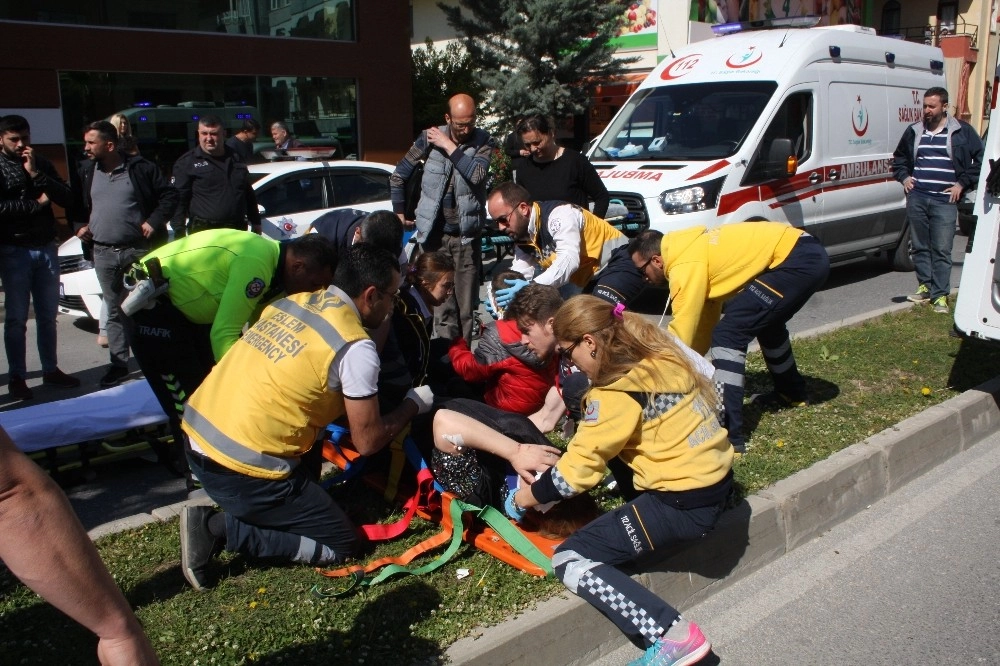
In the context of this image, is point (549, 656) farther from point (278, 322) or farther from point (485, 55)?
point (485, 55)

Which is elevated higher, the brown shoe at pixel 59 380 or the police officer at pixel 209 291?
the police officer at pixel 209 291

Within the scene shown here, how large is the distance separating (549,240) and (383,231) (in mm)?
1322

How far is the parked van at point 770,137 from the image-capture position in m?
9.16

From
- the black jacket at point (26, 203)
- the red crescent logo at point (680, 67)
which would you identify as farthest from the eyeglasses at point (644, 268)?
the red crescent logo at point (680, 67)

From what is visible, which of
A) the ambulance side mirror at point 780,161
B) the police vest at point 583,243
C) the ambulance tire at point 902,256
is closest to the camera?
the police vest at point 583,243

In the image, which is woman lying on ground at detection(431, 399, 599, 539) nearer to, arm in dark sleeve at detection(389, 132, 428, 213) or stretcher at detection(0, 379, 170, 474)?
stretcher at detection(0, 379, 170, 474)

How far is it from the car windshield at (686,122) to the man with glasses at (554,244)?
3696 mm

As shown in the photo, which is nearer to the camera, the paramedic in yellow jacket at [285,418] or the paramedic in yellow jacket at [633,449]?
the paramedic in yellow jacket at [633,449]

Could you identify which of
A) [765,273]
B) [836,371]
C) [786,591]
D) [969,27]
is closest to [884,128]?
[836,371]

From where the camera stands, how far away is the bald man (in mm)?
6953

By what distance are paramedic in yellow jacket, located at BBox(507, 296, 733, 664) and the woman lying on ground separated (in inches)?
14.6

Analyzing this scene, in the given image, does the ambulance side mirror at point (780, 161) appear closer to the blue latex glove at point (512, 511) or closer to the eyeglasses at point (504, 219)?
the eyeglasses at point (504, 219)

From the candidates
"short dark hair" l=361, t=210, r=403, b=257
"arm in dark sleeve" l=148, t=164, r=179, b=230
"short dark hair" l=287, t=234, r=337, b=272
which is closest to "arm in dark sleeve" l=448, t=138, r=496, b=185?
"short dark hair" l=361, t=210, r=403, b=257

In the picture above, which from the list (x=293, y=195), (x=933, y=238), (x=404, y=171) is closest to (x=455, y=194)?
(x=404, y=171)
